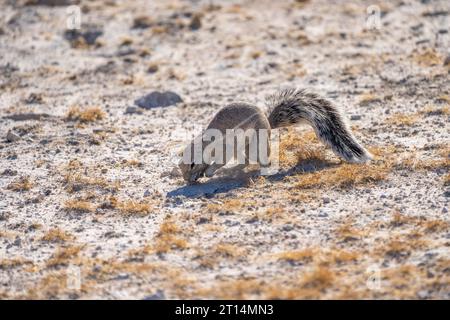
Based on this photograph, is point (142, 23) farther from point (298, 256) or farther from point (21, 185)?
point (298, 256)

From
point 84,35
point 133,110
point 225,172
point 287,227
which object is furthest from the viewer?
point 84,35

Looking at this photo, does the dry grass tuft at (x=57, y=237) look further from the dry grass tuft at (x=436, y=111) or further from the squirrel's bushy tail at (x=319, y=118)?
the dry grass tuft at (x=436, y=111)

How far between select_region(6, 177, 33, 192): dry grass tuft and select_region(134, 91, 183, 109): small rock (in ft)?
13.6

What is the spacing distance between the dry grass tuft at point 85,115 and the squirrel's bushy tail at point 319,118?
4267 millimetres

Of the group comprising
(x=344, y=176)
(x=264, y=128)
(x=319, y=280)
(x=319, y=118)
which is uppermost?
(x=319, y=118)

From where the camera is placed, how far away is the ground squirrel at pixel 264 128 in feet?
35.8

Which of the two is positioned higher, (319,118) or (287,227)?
(319,118)

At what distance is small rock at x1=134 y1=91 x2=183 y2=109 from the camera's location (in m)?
15.4

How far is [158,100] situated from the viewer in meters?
15.6

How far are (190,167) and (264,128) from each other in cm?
121

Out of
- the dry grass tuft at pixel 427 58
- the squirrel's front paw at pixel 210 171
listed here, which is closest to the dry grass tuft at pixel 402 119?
the dry grass tuft at pixel 427 58

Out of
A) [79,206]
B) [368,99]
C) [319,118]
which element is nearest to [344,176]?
[319,118]
